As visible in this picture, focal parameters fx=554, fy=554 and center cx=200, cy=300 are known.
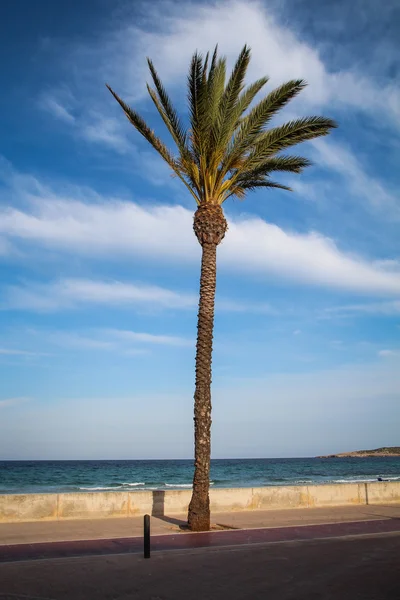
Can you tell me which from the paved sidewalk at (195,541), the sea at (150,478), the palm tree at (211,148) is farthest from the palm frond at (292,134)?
the sea at (150,478)

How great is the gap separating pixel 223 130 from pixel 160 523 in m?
10.1

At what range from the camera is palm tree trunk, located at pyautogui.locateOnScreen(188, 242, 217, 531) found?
13.1 m

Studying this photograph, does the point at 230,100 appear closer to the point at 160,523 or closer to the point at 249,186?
the point at 249,186

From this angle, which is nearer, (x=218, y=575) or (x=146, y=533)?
(x=218, y=575)

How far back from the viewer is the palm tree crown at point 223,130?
45.2ft

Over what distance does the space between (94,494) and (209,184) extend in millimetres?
8963

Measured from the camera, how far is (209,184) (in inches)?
567

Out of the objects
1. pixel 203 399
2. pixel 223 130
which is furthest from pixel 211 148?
pixel 203 399

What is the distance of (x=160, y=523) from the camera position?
1412cm

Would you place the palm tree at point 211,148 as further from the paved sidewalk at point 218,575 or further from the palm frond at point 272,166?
the paved sidewalk at point 218,575

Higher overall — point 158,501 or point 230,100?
point 230,100

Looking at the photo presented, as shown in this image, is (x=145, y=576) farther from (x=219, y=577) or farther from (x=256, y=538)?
(x=256, y=538)

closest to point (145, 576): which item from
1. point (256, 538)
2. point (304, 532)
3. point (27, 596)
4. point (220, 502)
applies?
point (27, 596)

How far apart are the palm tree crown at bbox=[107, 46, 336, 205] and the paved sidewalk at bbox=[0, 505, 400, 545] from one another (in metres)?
8.30
